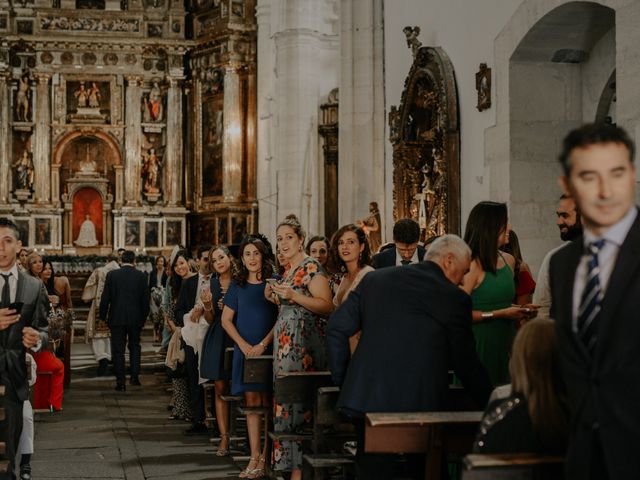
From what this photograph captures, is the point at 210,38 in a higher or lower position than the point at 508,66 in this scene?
higher

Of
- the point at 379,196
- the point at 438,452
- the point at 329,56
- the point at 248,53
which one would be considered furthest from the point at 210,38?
the point at 438,452

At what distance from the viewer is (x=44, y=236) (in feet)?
89.9

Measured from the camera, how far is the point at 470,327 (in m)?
4.74

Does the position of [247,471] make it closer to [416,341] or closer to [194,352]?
[194,352]

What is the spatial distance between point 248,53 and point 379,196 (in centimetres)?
1361

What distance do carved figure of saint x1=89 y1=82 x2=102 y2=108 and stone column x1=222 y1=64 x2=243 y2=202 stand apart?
12.0 ft

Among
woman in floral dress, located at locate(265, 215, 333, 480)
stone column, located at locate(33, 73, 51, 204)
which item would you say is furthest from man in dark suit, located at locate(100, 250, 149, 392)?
stone column, located at locate(33, 73, 51, 204)

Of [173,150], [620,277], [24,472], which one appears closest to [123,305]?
[24,472]

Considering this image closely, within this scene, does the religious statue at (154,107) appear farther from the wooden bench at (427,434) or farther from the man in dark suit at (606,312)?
the man in dark suit at (606,312)

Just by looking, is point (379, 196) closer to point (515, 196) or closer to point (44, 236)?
point (515, 196)

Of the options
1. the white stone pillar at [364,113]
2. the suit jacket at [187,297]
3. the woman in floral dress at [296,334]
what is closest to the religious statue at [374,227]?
the white stone pillar at [364,113]

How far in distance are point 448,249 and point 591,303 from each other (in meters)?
1.87

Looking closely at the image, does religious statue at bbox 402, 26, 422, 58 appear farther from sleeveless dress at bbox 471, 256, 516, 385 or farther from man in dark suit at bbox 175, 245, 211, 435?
sleeveless dress at bbox 471, 256, 516, 385

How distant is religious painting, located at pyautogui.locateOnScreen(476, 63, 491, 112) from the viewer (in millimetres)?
9977
